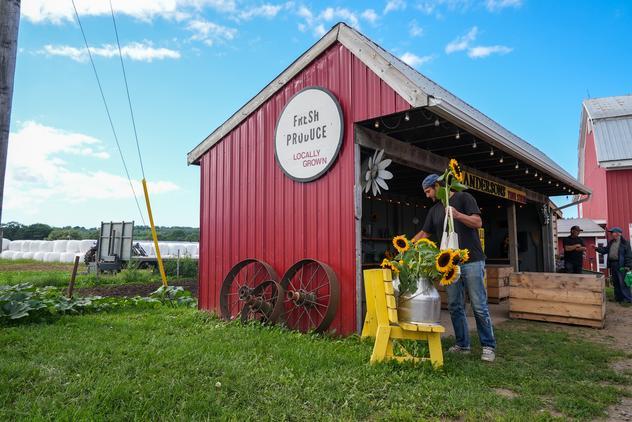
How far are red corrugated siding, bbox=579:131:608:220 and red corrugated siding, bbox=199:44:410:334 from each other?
1285 cm

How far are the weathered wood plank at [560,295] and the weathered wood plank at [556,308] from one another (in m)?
0.06

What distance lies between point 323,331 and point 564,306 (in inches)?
146

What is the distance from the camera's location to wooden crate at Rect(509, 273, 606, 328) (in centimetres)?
617

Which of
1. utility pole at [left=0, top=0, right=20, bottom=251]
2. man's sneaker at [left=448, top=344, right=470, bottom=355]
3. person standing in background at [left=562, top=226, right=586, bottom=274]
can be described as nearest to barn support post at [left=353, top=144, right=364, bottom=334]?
man's sneaker at [left=448, top=344, right=470, bottom=355]

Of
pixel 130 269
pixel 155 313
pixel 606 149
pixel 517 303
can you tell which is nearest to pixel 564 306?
pixel 517 303

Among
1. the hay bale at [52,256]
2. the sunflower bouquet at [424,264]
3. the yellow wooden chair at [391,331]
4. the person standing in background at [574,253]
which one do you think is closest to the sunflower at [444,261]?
the sunflower bouquet at [424,264]

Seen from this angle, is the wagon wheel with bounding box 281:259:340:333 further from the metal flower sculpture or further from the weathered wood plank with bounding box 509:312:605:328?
the weathered wood plank with bounding box 509:312:605:328

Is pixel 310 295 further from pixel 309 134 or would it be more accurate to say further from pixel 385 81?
pixel 385 81

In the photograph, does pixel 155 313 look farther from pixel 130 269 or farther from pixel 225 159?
pixel 130 269

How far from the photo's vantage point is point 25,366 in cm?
364

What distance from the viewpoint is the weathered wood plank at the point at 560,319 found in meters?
6.14

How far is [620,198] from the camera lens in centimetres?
1384

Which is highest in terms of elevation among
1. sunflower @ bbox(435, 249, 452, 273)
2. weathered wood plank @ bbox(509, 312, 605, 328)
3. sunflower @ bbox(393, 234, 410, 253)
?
sunflower @ bbox(393, 234, 410, 253)

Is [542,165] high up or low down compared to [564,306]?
up
